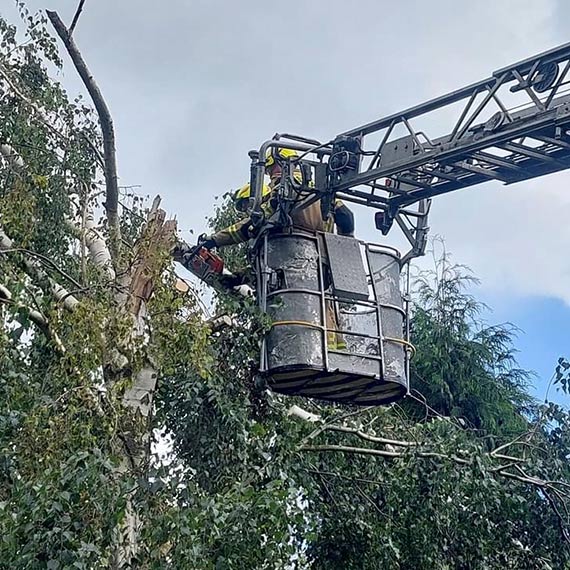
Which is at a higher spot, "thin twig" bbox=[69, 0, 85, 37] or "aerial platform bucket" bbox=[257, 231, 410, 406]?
"thin twig" bbox=[69, 0, 85, 37]

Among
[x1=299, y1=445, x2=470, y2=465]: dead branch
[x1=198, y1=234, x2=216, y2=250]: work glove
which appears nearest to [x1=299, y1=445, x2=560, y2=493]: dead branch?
[x1=299, y1=445, x2=470, y2=465]: dead branch

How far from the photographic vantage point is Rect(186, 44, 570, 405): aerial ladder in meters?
6.25

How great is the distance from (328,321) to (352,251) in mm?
590

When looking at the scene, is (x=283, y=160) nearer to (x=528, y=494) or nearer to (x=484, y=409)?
(x=528, y=494)

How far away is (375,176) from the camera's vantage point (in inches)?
260

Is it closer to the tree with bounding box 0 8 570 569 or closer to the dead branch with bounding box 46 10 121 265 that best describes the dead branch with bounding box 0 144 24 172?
the tree with bounding box 0 8 570 569

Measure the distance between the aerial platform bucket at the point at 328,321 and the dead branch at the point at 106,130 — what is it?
3.61ft

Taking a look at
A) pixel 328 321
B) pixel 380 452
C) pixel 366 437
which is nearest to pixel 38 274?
pixel 328 321

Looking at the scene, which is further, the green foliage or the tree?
the green foliage

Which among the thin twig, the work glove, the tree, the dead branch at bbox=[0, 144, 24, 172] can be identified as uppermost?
the dead branch at bbox=[0, 144, 24, 172]

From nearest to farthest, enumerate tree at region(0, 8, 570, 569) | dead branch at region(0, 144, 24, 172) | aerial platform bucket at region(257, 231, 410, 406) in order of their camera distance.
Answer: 1. tree at region(0, 8, 570, 569)
2. aerial platform bucket at region(257, 231, 410, 406)
3. dead branch at region(0, 144, 24, 172)

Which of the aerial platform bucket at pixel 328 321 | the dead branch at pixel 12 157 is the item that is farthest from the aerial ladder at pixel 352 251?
the dead branch at pixel 12 157

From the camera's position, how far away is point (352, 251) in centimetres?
695

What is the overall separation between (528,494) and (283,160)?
129 inches
